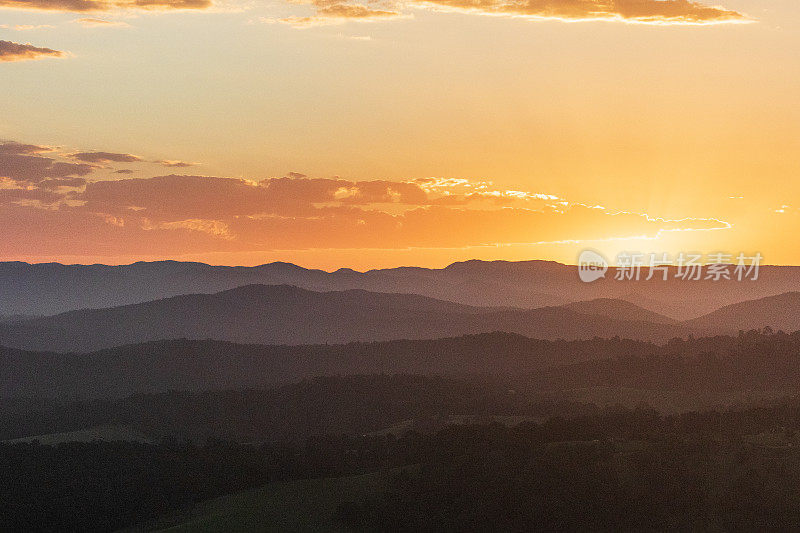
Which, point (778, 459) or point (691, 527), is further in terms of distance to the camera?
point (778, 459)

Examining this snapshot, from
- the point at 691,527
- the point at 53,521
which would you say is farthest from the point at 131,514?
the point at 691,527

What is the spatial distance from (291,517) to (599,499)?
48.7 meters

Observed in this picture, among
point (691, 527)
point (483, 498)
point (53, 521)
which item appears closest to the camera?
point (691, 527)

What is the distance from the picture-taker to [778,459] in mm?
176375

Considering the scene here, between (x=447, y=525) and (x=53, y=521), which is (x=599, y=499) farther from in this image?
(x=53, y=521)

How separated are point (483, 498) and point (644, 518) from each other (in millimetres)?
25359

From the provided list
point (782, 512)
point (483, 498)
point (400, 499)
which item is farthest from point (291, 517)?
point (782, 512)

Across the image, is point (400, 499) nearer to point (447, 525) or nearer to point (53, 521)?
point (447, 525)

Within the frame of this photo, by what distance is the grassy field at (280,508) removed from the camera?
550 feet

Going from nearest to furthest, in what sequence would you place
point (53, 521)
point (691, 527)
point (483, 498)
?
point (691, 527)
point (483, 498)
point (53, 521)

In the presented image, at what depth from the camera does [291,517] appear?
570 ft

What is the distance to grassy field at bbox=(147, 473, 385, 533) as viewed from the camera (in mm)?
167625

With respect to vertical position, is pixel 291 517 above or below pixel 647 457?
below

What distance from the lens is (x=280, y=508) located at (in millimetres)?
179875
